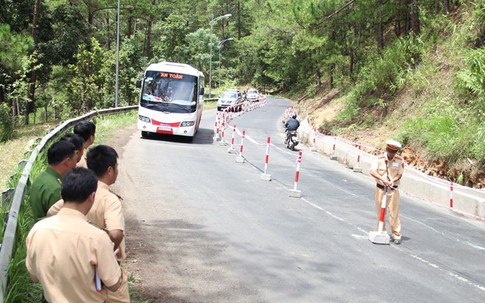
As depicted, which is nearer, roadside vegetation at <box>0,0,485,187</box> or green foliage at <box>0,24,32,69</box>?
roadside vegetation at <box>0,0,485,187</box>

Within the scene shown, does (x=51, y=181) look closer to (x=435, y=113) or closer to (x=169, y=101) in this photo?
(x=435, y=113)

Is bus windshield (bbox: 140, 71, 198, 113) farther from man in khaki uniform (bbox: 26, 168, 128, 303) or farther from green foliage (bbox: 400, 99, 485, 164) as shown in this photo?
man in khaki uniform (bbox: 26, 168, 128, 303)

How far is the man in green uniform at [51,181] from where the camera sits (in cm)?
455

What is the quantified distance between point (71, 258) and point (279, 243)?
592cm

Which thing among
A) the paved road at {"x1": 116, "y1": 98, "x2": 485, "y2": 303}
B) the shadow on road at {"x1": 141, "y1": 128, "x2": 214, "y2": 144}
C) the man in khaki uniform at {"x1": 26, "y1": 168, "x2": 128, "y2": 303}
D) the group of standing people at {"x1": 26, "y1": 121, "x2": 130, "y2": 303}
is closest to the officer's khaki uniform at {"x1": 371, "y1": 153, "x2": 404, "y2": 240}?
the paved road at {"x1": 116, "y1": 98, "x2": 485, "y2": 303}

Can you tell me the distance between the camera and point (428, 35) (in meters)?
24.6

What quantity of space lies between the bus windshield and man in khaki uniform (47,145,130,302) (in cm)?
1769

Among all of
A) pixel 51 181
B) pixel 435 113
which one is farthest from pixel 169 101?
pixel 51 181

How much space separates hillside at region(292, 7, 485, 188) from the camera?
15.8 metres

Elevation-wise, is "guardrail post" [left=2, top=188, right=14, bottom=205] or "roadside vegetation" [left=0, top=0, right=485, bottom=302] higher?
"roadside vegetation" [left=0, top=0, right=485, bottom=302]

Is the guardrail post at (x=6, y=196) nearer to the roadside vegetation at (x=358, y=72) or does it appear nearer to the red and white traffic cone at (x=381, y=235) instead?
the roadside vegetation at (x=358, y=72)

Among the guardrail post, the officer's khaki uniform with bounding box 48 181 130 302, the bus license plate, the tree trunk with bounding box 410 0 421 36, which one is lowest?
the bus license plate

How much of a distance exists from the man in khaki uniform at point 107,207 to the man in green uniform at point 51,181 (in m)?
0.34

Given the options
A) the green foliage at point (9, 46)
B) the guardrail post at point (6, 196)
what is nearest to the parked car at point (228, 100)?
the green foliage at point (9, 46)
